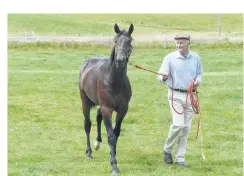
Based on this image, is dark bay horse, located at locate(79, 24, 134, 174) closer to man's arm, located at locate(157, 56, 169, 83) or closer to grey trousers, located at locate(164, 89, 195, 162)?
man's arm, located at locate(157, 56, 169, 83)

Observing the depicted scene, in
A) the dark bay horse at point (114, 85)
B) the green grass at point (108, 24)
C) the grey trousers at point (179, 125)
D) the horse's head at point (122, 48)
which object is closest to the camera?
the horse's head at point (122, 48)

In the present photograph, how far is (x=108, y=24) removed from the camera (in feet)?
121

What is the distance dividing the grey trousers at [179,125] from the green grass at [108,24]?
878 inches

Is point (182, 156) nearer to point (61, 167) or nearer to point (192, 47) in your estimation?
point (61, 167)

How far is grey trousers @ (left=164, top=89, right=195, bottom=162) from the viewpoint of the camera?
9570 mm

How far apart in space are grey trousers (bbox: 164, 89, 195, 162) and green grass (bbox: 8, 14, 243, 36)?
2231 cm

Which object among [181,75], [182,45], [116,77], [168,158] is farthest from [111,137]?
[182,45]

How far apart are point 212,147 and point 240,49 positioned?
1883 centimetres

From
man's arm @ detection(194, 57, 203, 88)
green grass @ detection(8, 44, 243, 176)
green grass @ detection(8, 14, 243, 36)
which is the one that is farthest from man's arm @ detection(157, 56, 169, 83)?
green grass @ detection(8, 14, 243, 36)

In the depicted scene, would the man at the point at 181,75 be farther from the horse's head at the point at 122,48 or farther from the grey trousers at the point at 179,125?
the horse's head at the point at 122,48

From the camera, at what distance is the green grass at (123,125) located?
9797mm

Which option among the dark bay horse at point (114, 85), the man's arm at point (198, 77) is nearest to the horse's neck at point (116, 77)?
the dark bay horse at point (114, 85)

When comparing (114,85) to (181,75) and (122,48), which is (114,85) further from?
(181,75)

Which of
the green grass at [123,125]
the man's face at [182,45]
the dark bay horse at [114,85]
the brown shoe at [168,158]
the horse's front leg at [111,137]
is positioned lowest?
the green grass at [123,125]
